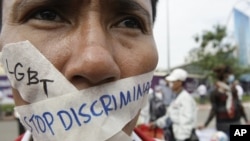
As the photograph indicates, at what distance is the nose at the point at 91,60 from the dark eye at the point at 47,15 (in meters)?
0.10

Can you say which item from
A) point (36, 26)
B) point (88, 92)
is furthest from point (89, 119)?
point (36, 26)

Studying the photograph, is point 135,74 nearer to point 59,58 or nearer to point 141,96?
point 141,96

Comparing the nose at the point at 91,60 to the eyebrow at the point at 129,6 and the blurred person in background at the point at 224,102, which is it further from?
the blurred person in background at the point at 224,102

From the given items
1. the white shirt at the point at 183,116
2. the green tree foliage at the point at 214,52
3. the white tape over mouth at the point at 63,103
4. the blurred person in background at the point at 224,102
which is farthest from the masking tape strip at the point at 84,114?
the green tree foliage at the point at 214,52

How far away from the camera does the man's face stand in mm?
1159

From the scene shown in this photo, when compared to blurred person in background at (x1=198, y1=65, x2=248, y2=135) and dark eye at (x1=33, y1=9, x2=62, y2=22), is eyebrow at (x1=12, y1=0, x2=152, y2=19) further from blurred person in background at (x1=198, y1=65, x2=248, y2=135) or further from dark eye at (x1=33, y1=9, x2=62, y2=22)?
blurred person in background at (x1=198, y1=65, x2=248, y2=135)

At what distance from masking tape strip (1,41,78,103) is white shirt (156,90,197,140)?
14.4 ft

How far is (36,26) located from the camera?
4.21 feet

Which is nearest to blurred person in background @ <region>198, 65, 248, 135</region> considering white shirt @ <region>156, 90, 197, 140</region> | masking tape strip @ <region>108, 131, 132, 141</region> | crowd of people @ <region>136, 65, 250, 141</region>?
crowd of people @ <region>136, 65, 250, 141</region>

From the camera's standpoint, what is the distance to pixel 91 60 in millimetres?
1128

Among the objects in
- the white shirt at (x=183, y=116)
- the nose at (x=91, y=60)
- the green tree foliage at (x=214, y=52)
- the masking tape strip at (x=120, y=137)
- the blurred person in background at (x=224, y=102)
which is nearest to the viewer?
the nose at (x=91, y=60)

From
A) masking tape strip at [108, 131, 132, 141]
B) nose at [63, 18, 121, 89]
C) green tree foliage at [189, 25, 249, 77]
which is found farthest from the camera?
green tree foliage at [189, 25, 249, 77]

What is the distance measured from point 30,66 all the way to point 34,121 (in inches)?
7.3

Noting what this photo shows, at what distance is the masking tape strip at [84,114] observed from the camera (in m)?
1.19
